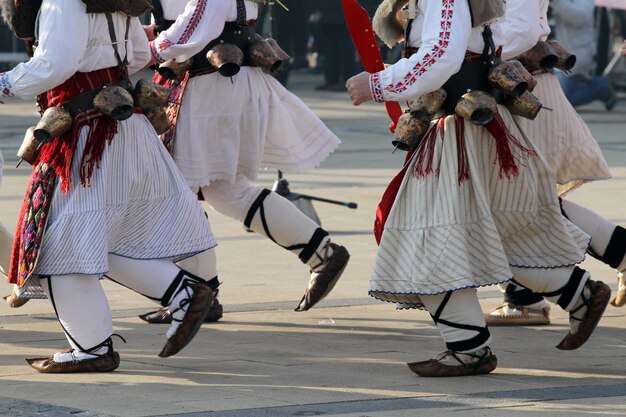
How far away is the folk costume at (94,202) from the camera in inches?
211

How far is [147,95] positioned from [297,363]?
3.71 feet

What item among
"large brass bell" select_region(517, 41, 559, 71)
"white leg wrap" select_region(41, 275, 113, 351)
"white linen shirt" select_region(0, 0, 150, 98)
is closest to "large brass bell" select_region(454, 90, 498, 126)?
"large brass bell" select_region(517, 41, 559, 71)

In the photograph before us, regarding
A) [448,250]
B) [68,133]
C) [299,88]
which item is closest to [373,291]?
[448,250]

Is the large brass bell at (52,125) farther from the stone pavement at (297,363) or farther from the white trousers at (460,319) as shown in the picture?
the white trousers at (460,319)

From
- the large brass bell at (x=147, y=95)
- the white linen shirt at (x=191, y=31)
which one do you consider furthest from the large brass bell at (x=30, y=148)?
the white linen shirt at (x=191, y=31)

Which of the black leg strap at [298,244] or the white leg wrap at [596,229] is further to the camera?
the black leg strap at [298,244]

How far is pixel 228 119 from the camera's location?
22.2 feet

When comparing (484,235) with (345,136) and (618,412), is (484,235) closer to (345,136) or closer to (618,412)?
(618,412)

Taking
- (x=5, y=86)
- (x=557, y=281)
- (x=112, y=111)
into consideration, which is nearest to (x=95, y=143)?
(x=112, y=111)

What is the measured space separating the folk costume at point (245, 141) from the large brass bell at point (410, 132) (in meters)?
1.31

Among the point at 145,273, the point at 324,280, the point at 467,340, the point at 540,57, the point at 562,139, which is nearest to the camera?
the point at 467,340

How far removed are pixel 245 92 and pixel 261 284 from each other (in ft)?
3.96

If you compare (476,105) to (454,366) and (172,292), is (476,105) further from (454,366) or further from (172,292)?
(172,292)

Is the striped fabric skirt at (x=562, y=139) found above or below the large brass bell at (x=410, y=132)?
below
